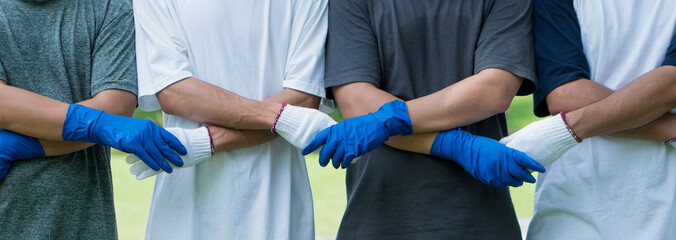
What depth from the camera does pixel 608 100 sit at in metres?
1.83

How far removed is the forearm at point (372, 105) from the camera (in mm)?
1870

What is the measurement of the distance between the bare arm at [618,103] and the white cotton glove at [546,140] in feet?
0.11

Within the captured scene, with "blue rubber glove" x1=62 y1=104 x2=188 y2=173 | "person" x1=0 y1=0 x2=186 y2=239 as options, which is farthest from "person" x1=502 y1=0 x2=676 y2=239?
"person" x1=0 y1=0 x2=186 y2=239

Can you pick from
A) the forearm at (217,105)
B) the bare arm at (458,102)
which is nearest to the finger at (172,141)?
the forearm at (217,105)

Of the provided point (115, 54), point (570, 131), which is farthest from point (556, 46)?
point (115, 54)

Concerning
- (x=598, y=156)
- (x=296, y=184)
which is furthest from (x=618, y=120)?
(x=296, y=184)

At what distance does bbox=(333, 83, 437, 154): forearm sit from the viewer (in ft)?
6.14

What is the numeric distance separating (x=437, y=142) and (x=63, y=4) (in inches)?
44.4

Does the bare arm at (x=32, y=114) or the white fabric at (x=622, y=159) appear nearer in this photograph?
the bare arm at (x=32, y=114)

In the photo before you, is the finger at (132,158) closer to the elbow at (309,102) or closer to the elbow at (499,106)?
the elbow at (309,102)

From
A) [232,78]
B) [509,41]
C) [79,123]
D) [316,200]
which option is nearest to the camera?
[79,123]

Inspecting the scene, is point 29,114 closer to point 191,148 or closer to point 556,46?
point 191,148

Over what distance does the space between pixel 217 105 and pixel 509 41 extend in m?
0.83

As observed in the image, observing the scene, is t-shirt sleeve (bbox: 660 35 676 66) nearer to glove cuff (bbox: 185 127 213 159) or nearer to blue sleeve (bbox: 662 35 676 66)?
blue sleeve (bbox: 662 35 676 66)
